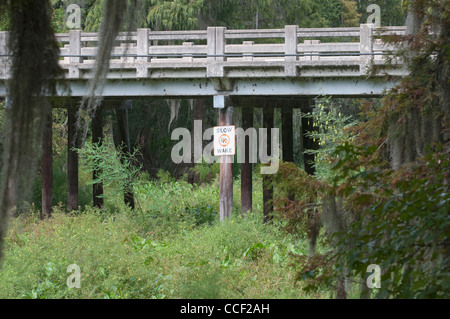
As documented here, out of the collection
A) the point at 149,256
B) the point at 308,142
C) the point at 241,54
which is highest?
the point at 241,54

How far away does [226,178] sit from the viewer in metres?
16.9

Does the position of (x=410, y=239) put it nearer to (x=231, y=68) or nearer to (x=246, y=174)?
(x=231, y=68)

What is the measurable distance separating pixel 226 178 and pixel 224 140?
981 millimetres

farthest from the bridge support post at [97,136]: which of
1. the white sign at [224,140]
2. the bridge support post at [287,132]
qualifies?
the bridge support post at [287,132]

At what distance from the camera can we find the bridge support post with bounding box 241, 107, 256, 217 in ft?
59.7

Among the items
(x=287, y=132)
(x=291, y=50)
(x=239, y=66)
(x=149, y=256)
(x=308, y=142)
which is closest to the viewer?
(x=149, y=256)

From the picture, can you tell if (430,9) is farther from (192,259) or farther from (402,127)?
(192,259)

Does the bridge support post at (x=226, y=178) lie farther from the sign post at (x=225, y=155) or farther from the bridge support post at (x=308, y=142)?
the bridge support post at (x=308, y=142)

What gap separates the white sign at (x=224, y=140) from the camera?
53.4ft

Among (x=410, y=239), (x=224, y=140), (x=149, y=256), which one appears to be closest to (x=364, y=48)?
(x=224, y=140)

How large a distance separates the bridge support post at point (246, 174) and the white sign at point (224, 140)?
190 centimetres

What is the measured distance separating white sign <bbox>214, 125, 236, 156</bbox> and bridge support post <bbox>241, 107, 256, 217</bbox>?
190 centimetres

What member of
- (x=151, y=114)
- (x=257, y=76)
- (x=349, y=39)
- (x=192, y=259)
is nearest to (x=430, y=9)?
(x=192, y=259)

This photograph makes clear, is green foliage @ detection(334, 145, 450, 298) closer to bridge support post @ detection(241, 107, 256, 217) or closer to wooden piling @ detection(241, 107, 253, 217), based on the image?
wooden piling @ detection(241, 107, 253, 217)
